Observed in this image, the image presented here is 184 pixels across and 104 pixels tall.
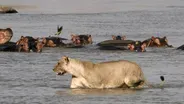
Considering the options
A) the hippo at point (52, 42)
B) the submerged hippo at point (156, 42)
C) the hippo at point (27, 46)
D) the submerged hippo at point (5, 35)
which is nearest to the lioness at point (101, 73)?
the hippo at point (27, 46)

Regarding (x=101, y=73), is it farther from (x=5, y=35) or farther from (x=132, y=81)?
(x=5, y=35)

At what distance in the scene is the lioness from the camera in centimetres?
2092

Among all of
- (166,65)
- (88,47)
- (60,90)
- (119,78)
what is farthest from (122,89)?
(88,47)

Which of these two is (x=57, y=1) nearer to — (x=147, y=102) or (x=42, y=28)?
(x=42, y=28)

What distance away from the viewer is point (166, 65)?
2627 cm

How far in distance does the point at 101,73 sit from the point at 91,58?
745cm

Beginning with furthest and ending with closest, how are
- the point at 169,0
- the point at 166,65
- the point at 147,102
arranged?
the point at 169,0, the point at 166,65, the point at 147,102

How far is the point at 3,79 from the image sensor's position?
22.8 metres

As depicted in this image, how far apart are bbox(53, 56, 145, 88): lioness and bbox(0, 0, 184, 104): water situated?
30cm

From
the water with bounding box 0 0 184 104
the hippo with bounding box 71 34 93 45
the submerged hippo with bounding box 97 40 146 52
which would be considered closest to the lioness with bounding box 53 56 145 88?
the water with bounding box 0 0 184 104

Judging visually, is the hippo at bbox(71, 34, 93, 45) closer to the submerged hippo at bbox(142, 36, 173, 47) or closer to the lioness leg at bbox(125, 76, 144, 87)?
the submerged hippo at bbox(142, 36, 173, 47)

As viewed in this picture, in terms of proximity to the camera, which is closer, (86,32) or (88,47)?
(88,47)

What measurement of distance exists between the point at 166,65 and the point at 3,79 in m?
5.96

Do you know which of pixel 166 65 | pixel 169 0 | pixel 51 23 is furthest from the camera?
pixel 169 0
